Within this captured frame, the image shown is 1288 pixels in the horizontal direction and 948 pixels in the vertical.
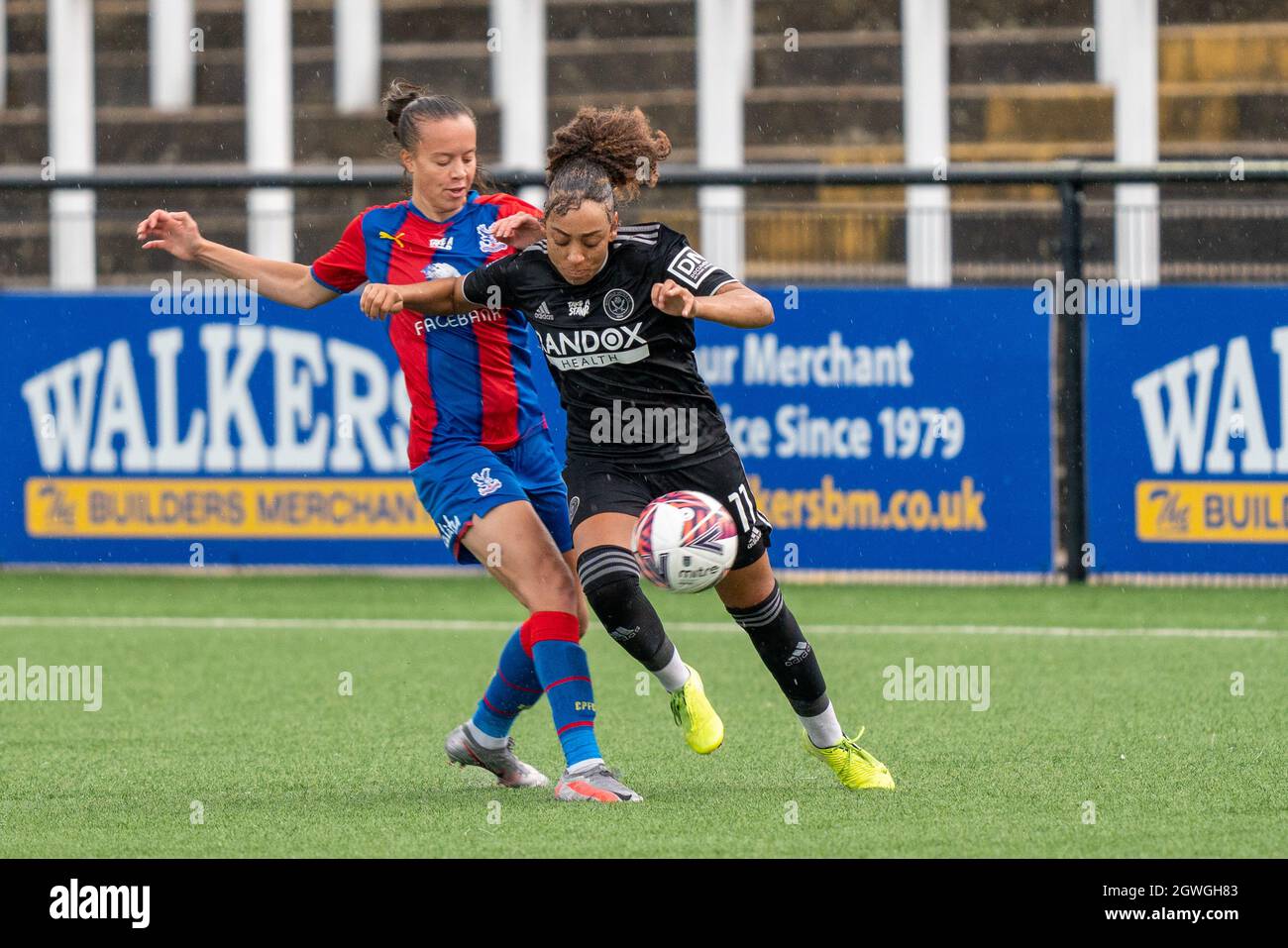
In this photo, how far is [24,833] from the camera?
5.75m

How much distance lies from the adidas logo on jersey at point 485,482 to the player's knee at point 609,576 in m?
0.53

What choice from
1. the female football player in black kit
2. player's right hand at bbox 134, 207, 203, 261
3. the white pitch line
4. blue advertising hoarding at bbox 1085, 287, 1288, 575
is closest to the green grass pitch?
the white pitch line

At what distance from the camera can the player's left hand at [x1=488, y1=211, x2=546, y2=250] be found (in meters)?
6.61

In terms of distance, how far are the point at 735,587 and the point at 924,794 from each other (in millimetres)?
803

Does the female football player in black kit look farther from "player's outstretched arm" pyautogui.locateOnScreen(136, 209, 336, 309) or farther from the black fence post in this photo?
the black fence post

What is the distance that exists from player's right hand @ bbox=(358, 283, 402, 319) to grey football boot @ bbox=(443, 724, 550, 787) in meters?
1.32

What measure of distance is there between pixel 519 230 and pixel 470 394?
1.73 ft

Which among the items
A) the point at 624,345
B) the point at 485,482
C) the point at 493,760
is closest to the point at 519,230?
the point at 624,345

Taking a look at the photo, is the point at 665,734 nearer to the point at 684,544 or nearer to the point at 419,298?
the point at 684,544

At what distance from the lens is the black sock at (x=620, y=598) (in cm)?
607

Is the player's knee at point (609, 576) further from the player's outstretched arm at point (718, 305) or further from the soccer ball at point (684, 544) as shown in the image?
the player's outstretched arm at point (718, 305)

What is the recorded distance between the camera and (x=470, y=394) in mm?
6645
